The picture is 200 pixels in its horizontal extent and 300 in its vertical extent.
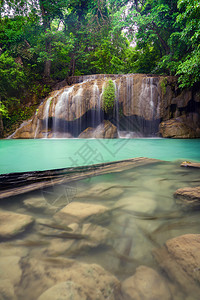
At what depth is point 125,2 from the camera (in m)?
14.8

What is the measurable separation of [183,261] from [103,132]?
1047 centimetres

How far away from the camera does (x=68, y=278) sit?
77 cm

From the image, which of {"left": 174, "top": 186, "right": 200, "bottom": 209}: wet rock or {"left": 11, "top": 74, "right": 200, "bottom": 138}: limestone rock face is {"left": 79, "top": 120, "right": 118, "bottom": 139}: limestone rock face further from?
{"left": 174, "top": 186, "right": 200, "bottom": 209}: wet rock

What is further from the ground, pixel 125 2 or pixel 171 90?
pixel 125 2

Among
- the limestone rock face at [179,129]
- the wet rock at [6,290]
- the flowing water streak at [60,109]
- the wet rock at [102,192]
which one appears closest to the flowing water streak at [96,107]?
the flowing water streak at [60,109]

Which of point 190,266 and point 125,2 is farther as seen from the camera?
point 125,2

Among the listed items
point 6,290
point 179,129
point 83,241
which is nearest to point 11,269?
point 6,290

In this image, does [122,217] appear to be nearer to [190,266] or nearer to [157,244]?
[157,244]

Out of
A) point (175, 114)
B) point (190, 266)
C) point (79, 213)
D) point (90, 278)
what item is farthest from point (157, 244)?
point (175, 114)

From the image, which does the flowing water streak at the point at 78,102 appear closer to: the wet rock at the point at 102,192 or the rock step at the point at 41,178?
the rock step at the point at 41,178

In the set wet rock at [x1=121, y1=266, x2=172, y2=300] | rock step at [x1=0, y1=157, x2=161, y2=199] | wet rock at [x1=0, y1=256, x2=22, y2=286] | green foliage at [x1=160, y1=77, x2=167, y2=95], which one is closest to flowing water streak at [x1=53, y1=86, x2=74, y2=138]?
green foliage at [x1=160, y1=77, x2=167, y2=95]

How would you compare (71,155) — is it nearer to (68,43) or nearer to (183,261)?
(183,261)

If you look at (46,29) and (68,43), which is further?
(68,43)

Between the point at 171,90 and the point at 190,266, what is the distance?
1268 cm
